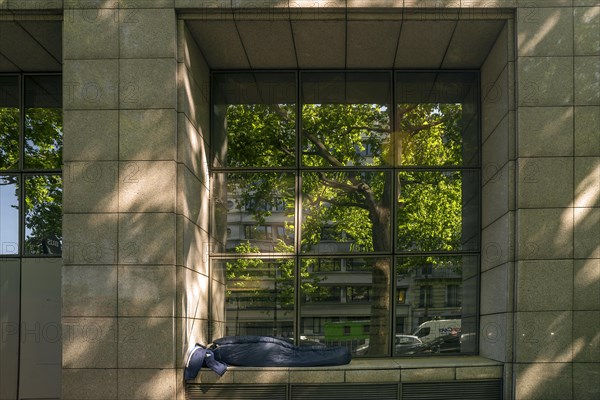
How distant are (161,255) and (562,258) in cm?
595

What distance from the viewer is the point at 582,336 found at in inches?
366

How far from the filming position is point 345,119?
11719 mm

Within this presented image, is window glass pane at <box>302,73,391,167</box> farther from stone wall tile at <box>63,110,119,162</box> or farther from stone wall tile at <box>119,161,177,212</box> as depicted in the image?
stone wall tile at <box>63,110,119,162</box>

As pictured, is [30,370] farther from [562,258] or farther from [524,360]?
[562,258]

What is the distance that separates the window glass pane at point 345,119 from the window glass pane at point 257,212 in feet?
2.51

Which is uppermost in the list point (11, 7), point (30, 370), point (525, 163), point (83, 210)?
point (11, 7)

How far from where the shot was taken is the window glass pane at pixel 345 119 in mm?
11602

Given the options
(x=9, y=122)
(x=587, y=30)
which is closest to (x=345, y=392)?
(x=587, y=30)

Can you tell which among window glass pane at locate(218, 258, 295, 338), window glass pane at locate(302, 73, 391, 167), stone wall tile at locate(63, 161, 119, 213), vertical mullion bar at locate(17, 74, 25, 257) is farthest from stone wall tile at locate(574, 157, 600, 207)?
vertical mullion bar at locate(17, 74, 25, 257)

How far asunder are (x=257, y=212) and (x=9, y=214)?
14.9ft

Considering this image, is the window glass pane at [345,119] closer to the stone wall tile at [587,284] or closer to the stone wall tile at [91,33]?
the stone wall tile at [91,33]

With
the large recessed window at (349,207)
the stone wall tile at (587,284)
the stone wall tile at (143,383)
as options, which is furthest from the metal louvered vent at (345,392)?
the stone wall tile at (587,284)

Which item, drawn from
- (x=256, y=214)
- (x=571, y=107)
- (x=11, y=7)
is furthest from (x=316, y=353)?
(x=11, y=7)

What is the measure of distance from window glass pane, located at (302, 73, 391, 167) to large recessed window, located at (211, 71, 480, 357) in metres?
0.02
